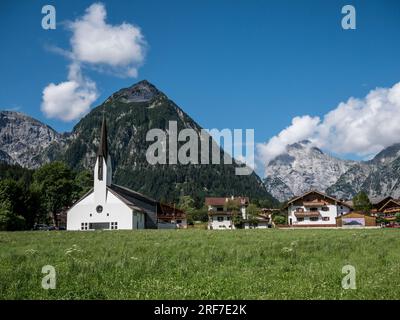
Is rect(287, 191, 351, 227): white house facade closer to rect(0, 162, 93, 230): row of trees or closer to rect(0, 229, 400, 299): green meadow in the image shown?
rect(0, 162, 93, 230): row of trees

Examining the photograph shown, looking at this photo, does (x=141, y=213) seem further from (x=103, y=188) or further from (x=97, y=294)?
(x=97, y=294)

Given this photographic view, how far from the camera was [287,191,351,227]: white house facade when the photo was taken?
10056 centimetres

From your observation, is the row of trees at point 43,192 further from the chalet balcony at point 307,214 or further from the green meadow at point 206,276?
the green meadow at point 206,276

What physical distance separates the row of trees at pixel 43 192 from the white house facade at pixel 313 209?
151 feet

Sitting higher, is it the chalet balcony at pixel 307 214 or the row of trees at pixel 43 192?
the row of trees at pixel 43 192

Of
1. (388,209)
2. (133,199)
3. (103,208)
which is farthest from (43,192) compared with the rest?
(388,209)

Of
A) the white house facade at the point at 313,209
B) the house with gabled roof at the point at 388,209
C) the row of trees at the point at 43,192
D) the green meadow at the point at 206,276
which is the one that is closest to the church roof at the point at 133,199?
the row of trees at the point at 43,192

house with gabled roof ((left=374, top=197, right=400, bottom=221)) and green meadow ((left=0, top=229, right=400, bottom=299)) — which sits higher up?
house with gabled roof ((left=374, top=197, right=400, bottom=221))

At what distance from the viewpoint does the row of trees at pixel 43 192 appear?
242 feet

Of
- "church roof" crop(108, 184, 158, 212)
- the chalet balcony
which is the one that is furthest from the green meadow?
the chalet balcony

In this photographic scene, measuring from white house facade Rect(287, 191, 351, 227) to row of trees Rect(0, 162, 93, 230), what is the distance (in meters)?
46.1
